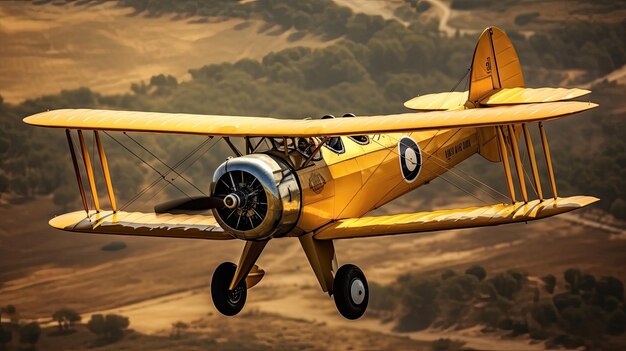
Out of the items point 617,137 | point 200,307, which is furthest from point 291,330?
point 617,137

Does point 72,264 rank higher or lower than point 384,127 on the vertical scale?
lower

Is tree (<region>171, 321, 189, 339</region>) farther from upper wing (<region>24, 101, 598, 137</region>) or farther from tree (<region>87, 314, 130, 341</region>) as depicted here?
upper wing (<region>24, 101, 598, 137</region>)

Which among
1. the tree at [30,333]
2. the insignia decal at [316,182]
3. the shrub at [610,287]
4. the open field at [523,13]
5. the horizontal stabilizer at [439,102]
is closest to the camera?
the insignia decal at [316,182]

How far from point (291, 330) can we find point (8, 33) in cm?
2418

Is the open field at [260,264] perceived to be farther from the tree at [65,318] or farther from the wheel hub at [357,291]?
the wheel hub at [357,291]

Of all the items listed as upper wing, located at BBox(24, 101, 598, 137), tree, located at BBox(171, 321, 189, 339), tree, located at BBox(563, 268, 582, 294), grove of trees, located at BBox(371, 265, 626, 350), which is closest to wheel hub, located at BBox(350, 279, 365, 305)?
upper wing, located at BBox(24, 101, 598, 137)

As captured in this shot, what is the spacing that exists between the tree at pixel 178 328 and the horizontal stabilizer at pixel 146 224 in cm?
1880

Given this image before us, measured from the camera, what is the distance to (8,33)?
211 feet

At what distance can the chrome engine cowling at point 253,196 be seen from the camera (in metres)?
24.4

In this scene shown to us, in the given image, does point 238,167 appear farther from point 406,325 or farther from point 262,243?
point 406,325

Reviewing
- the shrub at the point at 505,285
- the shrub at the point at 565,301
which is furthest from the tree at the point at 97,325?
the shrub at the point at 565,301

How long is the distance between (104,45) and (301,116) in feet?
35.7

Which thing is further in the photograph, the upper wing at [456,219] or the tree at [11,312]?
the tree at [11,312]

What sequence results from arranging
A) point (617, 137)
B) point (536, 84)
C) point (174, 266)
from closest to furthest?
point (174, 266), point (617, 137), point (536, 84)
